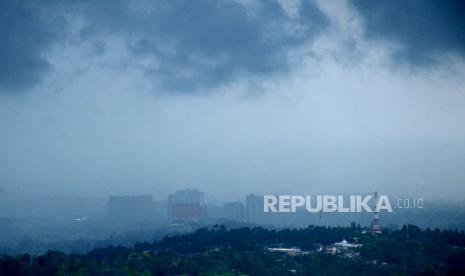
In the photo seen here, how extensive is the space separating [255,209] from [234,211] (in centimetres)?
289

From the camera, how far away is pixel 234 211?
155 feet

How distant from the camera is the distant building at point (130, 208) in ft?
169

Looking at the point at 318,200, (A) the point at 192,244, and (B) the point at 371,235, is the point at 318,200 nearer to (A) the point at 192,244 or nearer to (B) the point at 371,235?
(B) the point at 371,235

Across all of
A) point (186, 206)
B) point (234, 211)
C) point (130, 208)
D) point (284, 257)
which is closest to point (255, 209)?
point (234, 211)

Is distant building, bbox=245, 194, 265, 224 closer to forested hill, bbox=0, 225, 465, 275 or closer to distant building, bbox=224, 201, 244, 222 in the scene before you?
distant building, bbox=224, 201, 244, 222

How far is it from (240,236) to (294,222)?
1992 cm

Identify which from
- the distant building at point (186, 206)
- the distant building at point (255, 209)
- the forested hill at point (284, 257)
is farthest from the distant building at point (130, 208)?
the forested hill at point (284, 257)

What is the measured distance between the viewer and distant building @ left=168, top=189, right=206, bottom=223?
48438mm

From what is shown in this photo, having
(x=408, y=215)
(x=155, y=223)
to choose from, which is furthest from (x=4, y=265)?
(x=155, y=223)

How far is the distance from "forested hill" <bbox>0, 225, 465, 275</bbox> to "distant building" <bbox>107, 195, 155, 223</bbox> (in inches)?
1146

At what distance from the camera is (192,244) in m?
22.2

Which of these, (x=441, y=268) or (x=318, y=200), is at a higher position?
(x=318, y=200)

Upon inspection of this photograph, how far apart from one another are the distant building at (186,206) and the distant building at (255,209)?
5.81 metres

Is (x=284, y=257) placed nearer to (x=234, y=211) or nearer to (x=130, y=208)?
(x=234, y=211)
